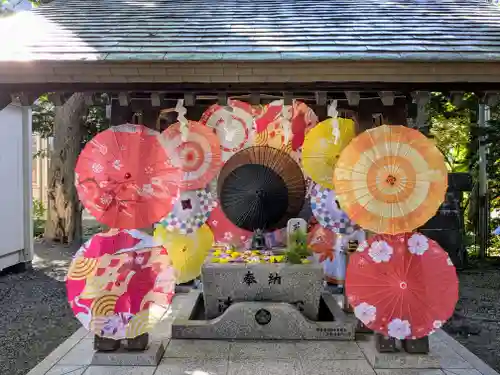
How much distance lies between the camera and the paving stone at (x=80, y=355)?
15.9 feet

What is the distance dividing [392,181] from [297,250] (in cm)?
184

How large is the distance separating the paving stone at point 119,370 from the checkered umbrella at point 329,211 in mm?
3553

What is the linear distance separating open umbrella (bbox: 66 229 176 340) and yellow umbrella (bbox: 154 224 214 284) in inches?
104

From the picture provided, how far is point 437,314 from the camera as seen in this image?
454 centimetres

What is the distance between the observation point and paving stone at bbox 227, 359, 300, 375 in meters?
4.62

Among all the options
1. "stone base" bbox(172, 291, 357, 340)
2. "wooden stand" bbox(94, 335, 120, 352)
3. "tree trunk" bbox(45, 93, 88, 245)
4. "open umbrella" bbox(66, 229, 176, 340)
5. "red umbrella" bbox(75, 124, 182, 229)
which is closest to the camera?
"open umbrella" bbox(66, 229, 176, 340)

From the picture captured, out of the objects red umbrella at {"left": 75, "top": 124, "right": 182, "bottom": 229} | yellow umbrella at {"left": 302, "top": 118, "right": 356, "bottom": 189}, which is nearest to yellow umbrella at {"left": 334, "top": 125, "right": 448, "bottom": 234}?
yellow umbrella at {"left": 302, "top": 118, "right": 356, "bottom": 189}

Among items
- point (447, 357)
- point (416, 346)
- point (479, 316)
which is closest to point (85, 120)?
point (479, 316)

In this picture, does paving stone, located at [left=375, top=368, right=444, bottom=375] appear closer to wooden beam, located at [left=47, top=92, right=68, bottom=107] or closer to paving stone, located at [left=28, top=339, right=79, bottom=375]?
paving stone, located at [left=28, top=339, right=79, bottom=375]

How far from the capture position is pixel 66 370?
15.3 ft

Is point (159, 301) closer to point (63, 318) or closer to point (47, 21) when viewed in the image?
point (63, 318)

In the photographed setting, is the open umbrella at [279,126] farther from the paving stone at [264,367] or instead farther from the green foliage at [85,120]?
the green foliage at [85,120]

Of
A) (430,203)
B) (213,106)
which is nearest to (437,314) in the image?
(430,203)

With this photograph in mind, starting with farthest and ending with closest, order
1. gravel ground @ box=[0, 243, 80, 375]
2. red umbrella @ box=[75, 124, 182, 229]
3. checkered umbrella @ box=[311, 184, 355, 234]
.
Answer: checkered umbrella @ box=[311, 184, 355, 234] → gravel ground @ box=[0, 243, 80, 375] → red umbrella @ box=[75, 124, 182, 229]
